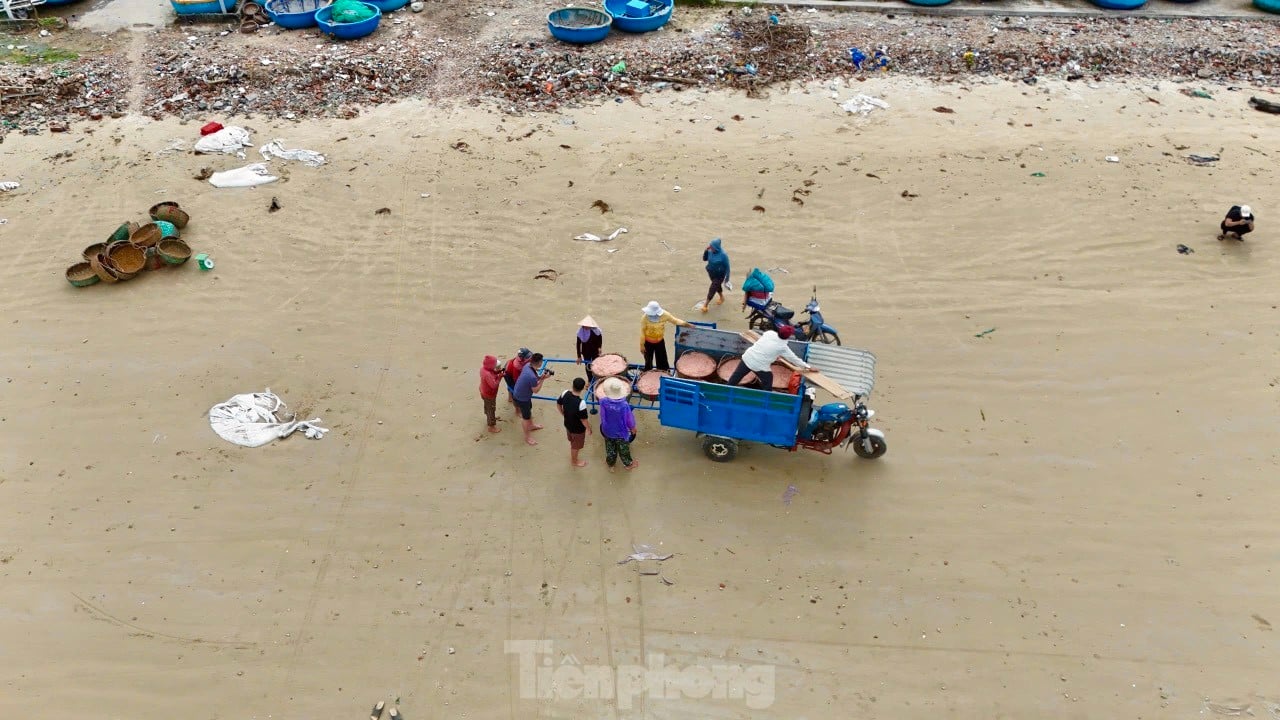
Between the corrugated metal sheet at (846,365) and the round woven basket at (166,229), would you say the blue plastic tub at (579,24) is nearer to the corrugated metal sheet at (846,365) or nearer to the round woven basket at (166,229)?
the round woven basket at (166,229)

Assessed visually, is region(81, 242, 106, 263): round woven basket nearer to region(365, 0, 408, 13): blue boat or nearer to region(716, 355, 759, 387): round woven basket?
region(716, 355, 759, 387): round woven basket

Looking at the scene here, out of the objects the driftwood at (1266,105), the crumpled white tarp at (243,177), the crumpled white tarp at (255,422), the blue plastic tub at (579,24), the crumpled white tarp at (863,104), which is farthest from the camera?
the blue plastic tub at (579,24)

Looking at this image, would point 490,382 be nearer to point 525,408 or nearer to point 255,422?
point 525,408

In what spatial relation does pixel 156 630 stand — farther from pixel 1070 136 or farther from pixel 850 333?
pixel 1070 136

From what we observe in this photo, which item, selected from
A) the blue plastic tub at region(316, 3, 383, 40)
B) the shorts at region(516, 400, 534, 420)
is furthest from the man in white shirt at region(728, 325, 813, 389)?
the blue plastic tub at region(316, 3, 383, 40)

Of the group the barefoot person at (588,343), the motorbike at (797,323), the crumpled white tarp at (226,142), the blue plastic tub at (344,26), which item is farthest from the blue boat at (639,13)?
the barefoot person at (588,343)
